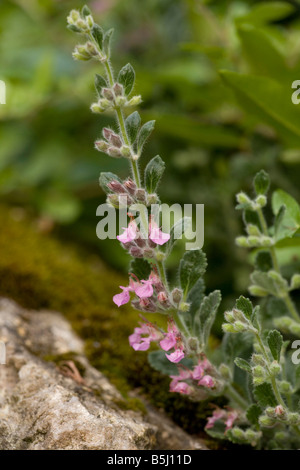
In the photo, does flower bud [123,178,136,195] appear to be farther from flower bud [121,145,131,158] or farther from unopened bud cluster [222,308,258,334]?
unopened bud cluster [222,308,258,334]

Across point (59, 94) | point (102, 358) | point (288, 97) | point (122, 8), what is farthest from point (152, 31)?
point (102, 358)

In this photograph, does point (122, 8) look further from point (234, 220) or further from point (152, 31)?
point (234, 220)

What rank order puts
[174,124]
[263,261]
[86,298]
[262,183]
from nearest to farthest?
1. [262,183]
2. [263,261]
3. [86,298]
4. [174,124]

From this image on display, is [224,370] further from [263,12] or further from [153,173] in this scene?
[263,12]

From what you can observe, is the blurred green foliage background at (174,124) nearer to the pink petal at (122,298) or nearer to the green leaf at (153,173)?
the green leaf at (153,173)

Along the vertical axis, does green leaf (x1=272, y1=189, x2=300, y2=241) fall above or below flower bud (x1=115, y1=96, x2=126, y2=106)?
below

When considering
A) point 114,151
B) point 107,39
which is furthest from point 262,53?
point 114,151

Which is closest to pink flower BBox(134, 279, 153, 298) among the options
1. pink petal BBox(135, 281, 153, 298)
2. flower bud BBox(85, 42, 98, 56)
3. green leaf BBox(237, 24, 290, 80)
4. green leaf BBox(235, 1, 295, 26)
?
pink petal BBox(135, 281, 153, 298)
